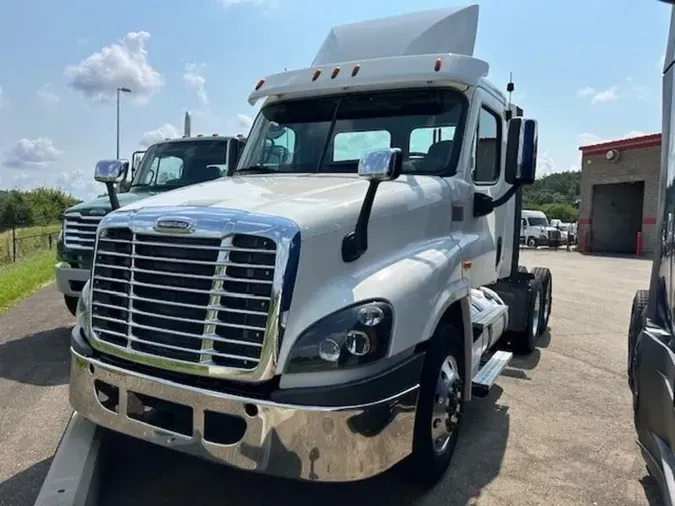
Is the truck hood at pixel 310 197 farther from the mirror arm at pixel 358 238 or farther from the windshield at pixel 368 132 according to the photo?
the windshield at pixel 368 132

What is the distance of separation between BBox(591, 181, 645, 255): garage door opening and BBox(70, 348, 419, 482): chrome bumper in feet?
100

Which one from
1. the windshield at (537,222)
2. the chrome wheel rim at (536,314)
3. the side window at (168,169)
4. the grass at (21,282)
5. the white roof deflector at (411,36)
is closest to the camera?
the white roof deflector at (411,36)

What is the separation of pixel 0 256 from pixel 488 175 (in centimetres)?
1893

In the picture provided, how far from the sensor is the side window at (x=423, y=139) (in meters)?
4.40

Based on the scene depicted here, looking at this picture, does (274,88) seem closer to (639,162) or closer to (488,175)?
(488,175)

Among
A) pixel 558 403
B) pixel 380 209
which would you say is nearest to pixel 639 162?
pixel 558 403

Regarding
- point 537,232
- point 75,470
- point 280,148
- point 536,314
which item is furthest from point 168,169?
point 537,232

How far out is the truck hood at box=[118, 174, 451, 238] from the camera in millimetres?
3197

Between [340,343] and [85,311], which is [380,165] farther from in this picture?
[85,311]

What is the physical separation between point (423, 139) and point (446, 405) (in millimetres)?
1881


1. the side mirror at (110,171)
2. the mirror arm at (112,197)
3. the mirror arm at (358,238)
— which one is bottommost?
the mirror arm at (358,238)

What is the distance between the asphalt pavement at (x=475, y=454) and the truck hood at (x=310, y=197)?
1.61 meters

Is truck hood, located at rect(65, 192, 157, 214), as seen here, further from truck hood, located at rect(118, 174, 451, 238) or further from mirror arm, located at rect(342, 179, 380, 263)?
mirror arm, located at rect(342, 179, 380, 263)

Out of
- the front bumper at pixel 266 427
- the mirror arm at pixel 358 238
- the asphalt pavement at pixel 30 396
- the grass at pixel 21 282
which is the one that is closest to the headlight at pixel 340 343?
the front bumper at pixel 266 427
